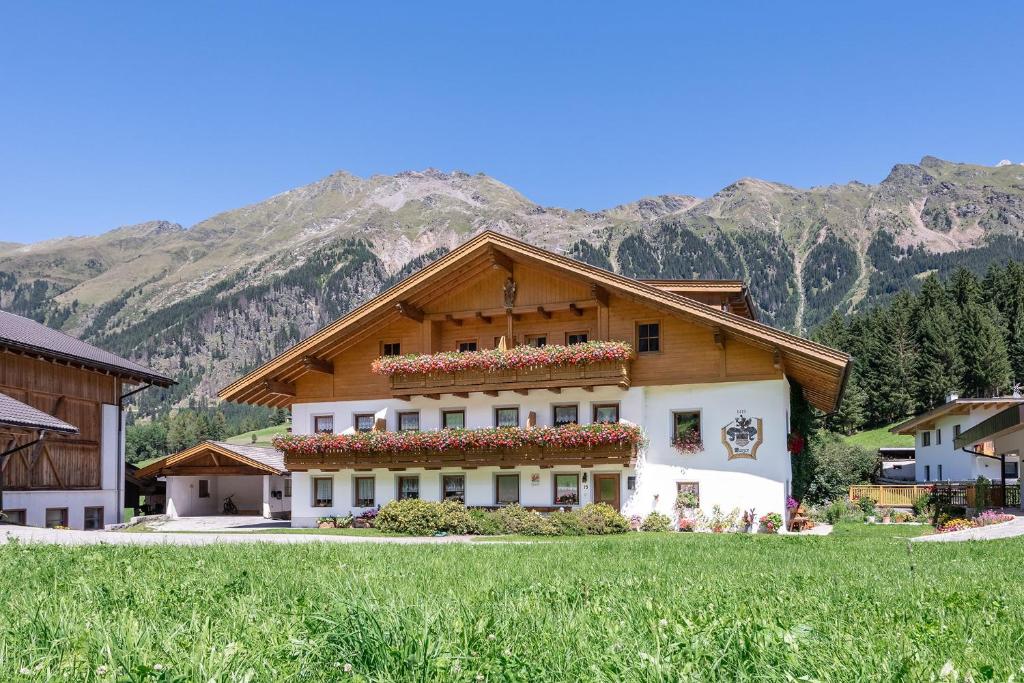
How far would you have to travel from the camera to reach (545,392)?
110ft

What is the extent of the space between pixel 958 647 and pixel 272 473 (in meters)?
41.9

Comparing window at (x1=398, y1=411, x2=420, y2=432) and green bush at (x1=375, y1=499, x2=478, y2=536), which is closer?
green bush at (x1=375, y1=499, x2=478, y2=536)

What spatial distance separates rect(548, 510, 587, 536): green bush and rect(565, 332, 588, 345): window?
7223 millimetres

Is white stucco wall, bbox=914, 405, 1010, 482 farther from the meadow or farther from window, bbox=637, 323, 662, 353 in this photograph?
the meadow

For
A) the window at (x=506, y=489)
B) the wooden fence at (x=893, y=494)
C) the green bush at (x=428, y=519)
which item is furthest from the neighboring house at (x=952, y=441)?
the green bush at (x=428, y=519)

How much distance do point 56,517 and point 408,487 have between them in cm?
1251

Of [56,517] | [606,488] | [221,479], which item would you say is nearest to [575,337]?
[606,488]

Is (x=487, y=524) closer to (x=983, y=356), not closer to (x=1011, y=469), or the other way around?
(x=1011, y=469)

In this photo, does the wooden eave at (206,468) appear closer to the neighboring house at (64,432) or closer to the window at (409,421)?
the neighboring house at (64,432)

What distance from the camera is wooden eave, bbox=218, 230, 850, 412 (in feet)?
95.5

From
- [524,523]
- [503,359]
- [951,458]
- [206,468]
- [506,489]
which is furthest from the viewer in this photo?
[951,458]

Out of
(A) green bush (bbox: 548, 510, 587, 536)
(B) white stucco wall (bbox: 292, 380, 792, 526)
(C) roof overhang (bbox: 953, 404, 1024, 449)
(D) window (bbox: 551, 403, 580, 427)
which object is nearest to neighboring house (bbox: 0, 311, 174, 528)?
(B) white stucco wall (bbox: 292, 380, 792, 526)

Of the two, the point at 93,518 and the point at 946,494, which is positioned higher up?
the point at 946,494

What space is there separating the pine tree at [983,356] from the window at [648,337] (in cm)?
6622
